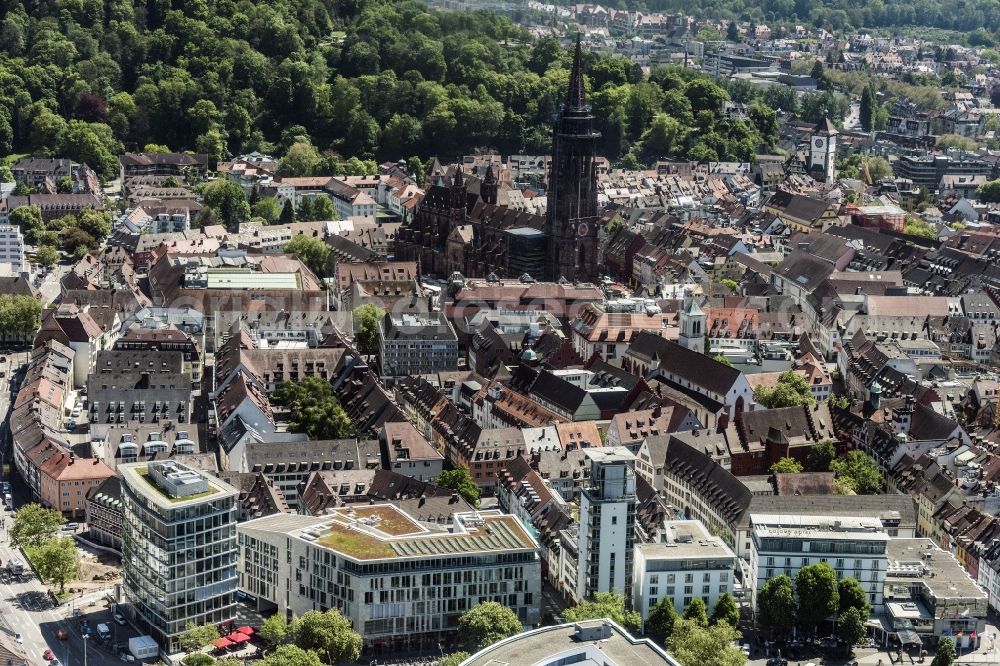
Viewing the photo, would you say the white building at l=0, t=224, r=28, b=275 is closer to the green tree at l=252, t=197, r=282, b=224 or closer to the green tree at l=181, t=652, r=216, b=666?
the green tree at l=252, t=197, r=282, b=224

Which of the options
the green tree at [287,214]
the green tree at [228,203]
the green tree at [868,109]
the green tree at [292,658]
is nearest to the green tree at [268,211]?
the green tree at [287,214]

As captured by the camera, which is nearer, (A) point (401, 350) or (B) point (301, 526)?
(B) point (301, 526)

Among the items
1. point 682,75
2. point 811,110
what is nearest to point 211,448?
point 682,75

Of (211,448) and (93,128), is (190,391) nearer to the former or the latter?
(211,448)

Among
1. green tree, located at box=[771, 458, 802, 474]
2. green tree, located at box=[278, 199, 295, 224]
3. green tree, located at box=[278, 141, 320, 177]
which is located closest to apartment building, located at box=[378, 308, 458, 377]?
green tree, located at box=[771, 458, 802, 474]

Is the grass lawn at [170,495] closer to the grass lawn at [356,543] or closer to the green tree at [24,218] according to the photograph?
the grass lawn at [356,543]

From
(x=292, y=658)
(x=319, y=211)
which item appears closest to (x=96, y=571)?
(x=292, y=658)
